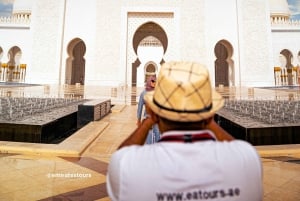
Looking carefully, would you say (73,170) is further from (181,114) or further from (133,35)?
(133,35)

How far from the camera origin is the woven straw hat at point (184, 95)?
0.42 m

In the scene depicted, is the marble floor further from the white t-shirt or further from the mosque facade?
the mosque facade

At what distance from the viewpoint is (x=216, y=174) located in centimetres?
39

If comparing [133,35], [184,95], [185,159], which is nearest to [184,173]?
[185,159]

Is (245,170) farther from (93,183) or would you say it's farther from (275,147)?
(275,147)

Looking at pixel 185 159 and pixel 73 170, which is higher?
pixel 185 159

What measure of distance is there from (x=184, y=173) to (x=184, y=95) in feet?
0.47

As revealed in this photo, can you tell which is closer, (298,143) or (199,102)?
(199,102)

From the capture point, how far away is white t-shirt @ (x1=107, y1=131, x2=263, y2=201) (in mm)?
380

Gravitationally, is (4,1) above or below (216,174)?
above

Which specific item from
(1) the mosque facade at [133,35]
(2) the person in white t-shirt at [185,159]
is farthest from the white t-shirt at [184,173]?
(1) the mosque facade at [133,35]

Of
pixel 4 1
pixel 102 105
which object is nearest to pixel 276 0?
pixel 102 105

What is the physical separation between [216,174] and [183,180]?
0.20 ft

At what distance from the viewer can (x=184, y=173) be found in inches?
15.0
